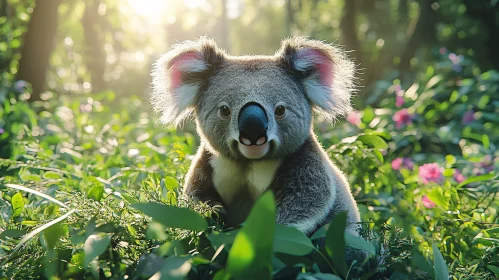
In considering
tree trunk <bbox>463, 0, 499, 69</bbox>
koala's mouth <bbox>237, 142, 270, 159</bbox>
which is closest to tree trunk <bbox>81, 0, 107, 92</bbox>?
tree trunk <bbox>463, 0, 499, 69</bbox>

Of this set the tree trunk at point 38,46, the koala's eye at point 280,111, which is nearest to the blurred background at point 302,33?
the tree trunk at point 38,46

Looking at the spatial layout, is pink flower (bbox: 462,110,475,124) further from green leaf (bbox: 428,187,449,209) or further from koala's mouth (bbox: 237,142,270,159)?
koala's mouth (bbox: 237,142,270,159)

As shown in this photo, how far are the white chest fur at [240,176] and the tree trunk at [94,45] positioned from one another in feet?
35.9

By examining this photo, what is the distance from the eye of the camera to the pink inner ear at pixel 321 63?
6.51ft

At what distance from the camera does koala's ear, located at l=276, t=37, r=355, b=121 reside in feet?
6.49

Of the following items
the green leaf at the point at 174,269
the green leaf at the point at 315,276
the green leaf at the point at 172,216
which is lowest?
the green leaf at the point at 315,276

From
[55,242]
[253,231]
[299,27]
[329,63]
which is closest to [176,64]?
[329,63]

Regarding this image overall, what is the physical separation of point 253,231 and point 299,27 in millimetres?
11847

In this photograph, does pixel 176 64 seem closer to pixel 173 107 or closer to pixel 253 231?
pixel 173 107

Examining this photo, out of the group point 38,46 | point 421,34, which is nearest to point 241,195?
point 38,46

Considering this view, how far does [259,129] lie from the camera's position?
165 centimetres

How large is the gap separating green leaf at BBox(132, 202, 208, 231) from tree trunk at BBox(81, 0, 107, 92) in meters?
11.6

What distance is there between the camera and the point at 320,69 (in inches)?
80.0

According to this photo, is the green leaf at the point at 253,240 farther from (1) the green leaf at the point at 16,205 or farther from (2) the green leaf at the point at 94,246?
(1) the green leaf at the point at 16,205
